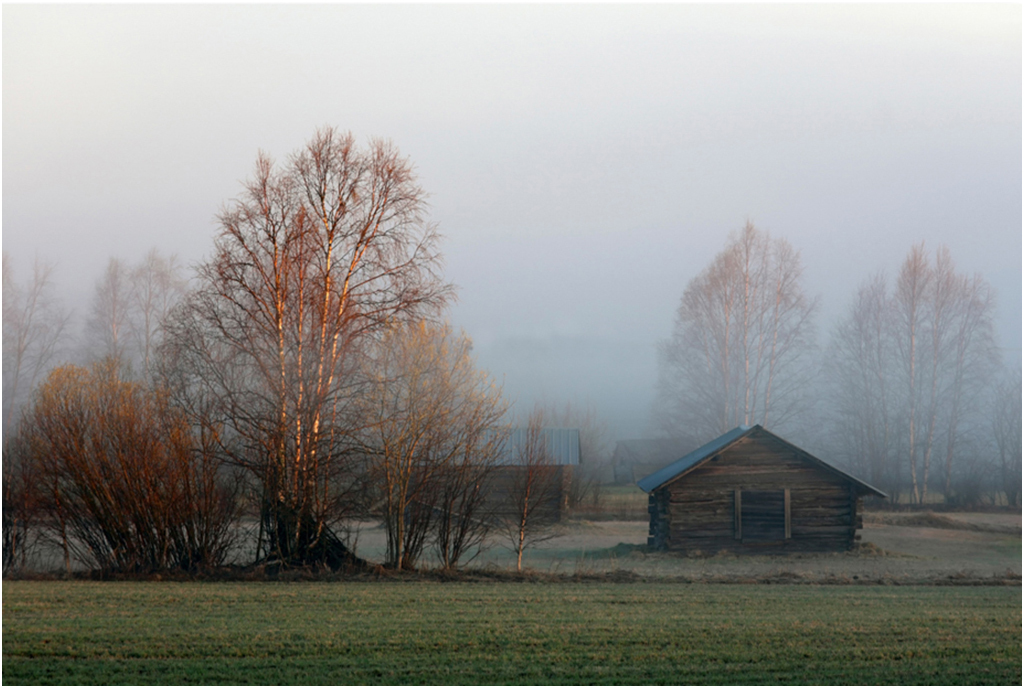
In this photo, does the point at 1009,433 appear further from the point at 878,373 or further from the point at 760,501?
the point at 760,501

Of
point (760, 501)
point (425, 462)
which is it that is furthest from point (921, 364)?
point (425, 462)

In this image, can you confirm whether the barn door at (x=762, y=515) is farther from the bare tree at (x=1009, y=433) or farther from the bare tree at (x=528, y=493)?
the bare tree at (x=1009, y=433)

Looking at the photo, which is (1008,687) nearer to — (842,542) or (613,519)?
(842,542)

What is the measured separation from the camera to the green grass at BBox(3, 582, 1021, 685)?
816 cm

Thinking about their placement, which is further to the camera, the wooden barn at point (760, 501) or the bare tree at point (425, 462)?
the wooden barn at point (760, 501)

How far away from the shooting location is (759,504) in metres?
25.7

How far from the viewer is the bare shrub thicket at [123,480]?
17.4m

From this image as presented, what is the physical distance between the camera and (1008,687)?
25.8 feet

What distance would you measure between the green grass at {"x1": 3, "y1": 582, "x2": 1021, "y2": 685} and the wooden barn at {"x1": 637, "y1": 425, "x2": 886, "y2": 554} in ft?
36.9

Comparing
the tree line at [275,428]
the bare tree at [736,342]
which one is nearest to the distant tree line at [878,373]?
the bare tree at [736,342]

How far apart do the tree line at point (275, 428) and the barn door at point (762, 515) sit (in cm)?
937

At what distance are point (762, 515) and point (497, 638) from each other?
59.2ft

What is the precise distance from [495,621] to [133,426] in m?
10.7

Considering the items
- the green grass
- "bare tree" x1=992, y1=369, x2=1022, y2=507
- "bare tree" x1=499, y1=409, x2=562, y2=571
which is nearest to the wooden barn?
"bare tree" x1=499, y1=409, x2=562, y2=571
